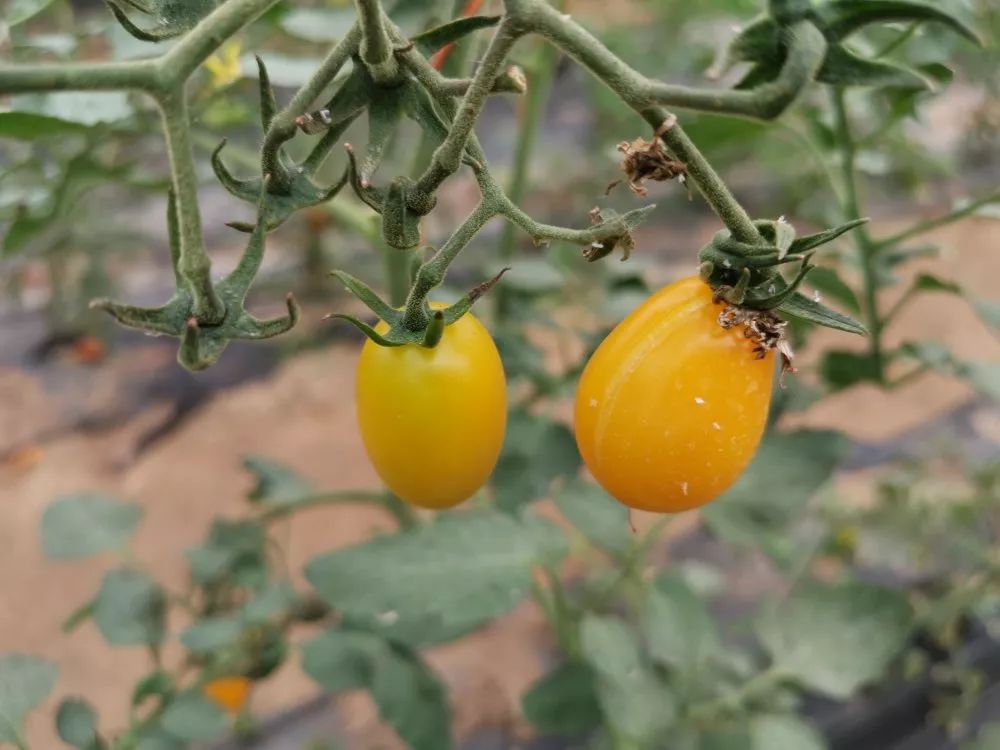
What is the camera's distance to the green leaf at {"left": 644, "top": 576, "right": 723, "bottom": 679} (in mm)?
656

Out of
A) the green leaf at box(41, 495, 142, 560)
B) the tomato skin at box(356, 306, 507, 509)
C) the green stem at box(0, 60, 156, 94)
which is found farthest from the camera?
the green leaf at box(41, 495, 142, 560)

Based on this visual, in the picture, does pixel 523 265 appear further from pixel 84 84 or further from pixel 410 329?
pixel 84 84

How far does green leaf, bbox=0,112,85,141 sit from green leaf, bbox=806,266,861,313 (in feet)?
1.70

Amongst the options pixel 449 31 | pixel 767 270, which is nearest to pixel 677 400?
pixel 767 270

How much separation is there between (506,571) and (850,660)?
1.12 feet

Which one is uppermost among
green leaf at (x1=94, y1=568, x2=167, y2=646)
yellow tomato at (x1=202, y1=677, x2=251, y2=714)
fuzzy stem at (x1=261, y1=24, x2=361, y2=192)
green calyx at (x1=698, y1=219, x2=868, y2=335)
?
fuzzy stem at (x1=261, y1=24, x2=361, y2=192)

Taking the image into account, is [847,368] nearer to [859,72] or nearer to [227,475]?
[859,72]

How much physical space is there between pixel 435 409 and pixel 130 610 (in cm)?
50

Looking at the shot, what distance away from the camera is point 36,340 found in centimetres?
156

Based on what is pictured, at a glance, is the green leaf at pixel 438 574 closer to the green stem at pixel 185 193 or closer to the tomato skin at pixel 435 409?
the tomato skin at pixel 435 409

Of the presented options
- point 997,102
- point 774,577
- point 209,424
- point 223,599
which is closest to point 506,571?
point 223,599

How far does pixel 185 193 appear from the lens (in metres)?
0.27

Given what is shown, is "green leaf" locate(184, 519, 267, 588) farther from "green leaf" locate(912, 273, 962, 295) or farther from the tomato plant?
"green leaf" locate(912, 273, 962, 295)

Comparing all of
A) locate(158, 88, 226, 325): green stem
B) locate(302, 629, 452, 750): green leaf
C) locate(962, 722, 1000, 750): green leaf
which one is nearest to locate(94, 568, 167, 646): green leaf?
locate(302, 629, 452, 750): green leaf
